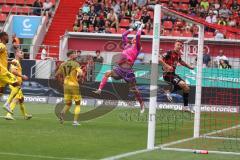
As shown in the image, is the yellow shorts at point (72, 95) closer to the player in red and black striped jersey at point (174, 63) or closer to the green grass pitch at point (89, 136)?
the green grass pitch at point (89, 136)

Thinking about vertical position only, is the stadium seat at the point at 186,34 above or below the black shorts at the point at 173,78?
above

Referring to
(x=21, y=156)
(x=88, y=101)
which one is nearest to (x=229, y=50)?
(x=88, y=101)

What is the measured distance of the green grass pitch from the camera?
1160cm

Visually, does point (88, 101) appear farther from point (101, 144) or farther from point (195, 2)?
point (101, 144)

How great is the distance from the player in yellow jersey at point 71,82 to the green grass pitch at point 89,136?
0.47 metres

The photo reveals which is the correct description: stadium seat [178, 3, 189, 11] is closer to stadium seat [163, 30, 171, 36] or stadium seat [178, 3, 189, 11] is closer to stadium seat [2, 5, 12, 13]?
stadium seat [163, 30, 171, 36]

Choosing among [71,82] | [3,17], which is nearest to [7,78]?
[71,82]

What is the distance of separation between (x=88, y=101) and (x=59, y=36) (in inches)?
416

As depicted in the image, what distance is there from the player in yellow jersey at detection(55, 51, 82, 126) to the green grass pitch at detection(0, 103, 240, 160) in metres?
0.47

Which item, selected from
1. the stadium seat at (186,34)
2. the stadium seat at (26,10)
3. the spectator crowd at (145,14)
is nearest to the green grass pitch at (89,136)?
the stadium seat at (186,34)

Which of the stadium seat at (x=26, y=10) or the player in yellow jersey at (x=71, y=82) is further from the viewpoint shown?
the stadium seat at (x=26, y=10)

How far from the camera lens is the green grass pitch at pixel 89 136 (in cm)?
1160

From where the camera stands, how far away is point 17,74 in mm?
17766

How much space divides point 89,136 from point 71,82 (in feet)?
11.0
